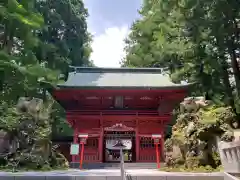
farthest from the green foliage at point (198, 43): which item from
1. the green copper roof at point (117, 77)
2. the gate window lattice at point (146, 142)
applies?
the gate window lattice at point (146, 142)

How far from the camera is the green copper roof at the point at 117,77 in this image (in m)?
16.5

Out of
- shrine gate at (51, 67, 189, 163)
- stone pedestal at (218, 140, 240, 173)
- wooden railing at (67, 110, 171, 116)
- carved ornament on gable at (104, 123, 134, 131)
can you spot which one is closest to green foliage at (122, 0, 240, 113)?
shrine gate at (51, 67, 189, 163)

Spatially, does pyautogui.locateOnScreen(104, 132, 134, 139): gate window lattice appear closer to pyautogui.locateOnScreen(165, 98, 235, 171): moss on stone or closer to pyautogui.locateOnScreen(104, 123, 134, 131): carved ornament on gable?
pyautogui.locateOnScreen(104, 123, 134, 131): carved ornament on gable

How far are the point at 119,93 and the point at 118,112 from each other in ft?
3.70

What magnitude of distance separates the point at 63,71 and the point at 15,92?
12.9m

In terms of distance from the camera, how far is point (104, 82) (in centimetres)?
1698

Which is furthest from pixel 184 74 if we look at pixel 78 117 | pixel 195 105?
pixel 78 117

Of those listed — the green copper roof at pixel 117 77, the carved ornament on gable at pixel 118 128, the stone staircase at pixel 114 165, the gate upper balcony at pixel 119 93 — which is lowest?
the stone staircase at pixel 114 165

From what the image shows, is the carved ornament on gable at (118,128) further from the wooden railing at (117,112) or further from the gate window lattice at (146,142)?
the gate window lattice at (146,142)

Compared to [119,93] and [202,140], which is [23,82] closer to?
[119,93]

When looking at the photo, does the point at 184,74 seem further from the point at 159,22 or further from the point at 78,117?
the point at 78,117

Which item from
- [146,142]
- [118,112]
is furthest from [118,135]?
[146,142]

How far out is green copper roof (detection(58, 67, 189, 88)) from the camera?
54.1ft

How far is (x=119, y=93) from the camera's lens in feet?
50.3
